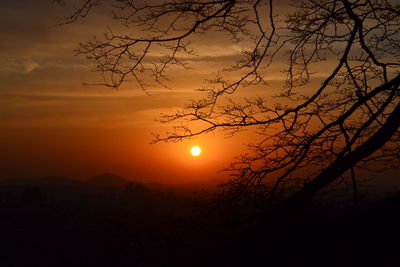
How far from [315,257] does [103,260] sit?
55.0 meters

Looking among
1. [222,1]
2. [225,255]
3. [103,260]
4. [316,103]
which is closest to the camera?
[225,255]

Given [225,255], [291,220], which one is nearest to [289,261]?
[291,220]

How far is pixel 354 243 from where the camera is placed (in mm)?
6789

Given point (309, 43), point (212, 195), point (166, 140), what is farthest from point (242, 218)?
point (309, 43)

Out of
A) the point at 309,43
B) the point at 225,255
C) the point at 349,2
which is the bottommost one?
the point at 225,255

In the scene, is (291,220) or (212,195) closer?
(212,195)

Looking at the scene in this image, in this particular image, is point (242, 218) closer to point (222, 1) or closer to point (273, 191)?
point (273, 191)

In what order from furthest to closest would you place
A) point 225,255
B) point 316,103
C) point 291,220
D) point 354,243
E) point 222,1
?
point 291,220 → point 354,243 → point 316,103 → point 222,1 → point 225,255

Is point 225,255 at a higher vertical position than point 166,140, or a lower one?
lower

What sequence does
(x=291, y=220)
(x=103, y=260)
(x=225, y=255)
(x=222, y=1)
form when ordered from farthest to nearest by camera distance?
(x=103, y=260), (x=291, y=220), (x=222, y=1), (x=225, y=255)

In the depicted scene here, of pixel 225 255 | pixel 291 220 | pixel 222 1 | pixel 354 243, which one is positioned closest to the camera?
pixel 225 255

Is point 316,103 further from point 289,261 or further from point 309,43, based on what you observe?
point 289,261

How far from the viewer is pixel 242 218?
239 inches

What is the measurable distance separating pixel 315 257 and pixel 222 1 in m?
4.43
